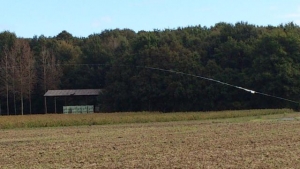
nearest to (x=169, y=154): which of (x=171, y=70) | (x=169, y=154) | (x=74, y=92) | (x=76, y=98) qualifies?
(x=169, y=154)

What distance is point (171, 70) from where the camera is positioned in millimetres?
62031

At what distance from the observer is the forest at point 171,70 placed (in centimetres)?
5738

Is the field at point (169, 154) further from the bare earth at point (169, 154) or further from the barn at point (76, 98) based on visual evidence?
the barn at point (76, 98)

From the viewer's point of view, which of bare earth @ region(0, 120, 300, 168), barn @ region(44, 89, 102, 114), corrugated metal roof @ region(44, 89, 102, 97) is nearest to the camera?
bare earth @ region(0, 120, 300, 168)

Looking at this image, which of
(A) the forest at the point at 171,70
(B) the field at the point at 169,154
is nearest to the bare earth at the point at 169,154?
(B) the field at the point at 169,154

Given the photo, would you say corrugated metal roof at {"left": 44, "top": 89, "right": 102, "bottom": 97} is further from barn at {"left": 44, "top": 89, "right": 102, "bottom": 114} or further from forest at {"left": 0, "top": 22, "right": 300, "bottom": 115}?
forest at {"left": 0, "top": 22, "right": 300, "bottom": 115}

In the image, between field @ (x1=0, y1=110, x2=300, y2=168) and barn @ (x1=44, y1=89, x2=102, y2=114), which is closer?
field @ (x1=0, y1=110, x2=300, y2=168)

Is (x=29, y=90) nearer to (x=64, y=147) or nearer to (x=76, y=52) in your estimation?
(x=76, y=52)

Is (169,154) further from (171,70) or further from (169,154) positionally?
(171,70)

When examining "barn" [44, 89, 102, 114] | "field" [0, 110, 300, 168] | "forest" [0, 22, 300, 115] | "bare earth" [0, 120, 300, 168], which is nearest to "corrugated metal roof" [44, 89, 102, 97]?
"barn" [44, 89, 102, 114]

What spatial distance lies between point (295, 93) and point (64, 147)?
42.6 meters

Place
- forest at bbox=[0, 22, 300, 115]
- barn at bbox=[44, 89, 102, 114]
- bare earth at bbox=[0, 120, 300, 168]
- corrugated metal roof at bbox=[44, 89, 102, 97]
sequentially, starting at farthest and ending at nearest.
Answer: corrugated metal roof at bbox=[44, 89, 102, 97] < barn at bbox=[44, 89, 102, 114] < forest at bbox=[0, 22, 300, 115] < bare earth at bbox=[0, 120, 300, 168]

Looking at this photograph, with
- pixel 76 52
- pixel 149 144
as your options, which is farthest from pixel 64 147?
pixel 76 52

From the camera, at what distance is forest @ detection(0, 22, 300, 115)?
188ft
